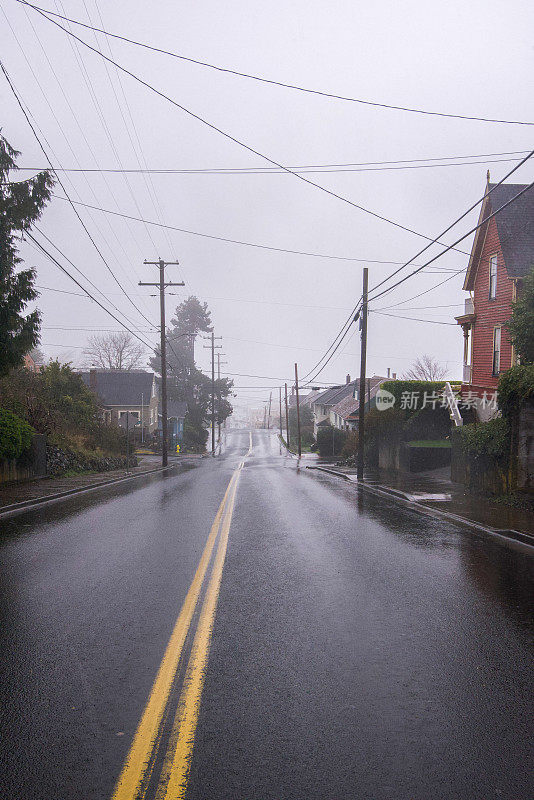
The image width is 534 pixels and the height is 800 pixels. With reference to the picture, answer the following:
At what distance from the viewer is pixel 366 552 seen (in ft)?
27.8

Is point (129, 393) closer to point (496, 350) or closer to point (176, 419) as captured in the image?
point (176, 419)

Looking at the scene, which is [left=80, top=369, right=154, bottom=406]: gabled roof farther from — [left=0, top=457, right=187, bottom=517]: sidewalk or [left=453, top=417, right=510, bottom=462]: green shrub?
[left=453, top=417, right=510, bottom=462]: green shrub

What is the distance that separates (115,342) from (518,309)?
83.2 m

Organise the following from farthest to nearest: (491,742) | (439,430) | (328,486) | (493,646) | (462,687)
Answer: (439,430)
(328,486)
(493,646)
(462,687)
(491,742)

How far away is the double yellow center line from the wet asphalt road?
0.21 ft

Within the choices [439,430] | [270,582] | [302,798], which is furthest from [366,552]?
[439,430]

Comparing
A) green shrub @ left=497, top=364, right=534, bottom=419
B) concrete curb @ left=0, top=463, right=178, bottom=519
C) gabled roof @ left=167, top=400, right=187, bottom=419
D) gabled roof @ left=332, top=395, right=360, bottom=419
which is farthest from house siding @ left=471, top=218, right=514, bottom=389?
gabled roof @ left=167, top=400, right=187, bottom=419

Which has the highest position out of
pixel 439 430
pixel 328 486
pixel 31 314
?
pixel 31 314

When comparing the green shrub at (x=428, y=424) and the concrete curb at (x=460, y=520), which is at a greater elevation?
the green shrub at (x=428, y=424)

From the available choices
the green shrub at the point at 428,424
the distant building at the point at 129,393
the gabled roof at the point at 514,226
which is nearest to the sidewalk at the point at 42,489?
the green shrub at the point at 428,424

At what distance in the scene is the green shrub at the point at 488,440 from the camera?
14.4 meters

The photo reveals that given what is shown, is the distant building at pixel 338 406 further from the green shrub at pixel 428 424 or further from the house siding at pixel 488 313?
the house siding at pixel 488 313

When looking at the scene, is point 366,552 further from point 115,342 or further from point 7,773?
point 115,342

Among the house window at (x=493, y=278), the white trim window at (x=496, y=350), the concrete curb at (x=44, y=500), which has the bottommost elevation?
the concrete curb at (x=44, y=500)
